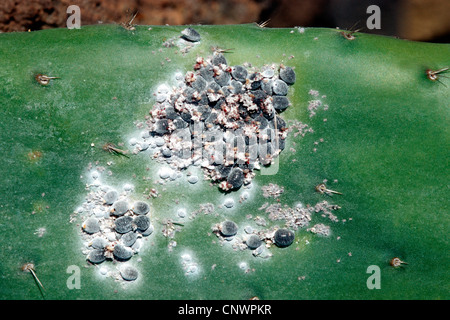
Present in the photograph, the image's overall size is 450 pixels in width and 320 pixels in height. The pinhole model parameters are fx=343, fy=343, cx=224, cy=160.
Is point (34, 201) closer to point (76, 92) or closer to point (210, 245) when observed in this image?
point (76, 92)

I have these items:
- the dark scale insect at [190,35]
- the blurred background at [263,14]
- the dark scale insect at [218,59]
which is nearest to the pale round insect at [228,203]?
the dark scale insect at [218,59]

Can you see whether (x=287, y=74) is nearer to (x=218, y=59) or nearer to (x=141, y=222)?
(x=218, y=59)
